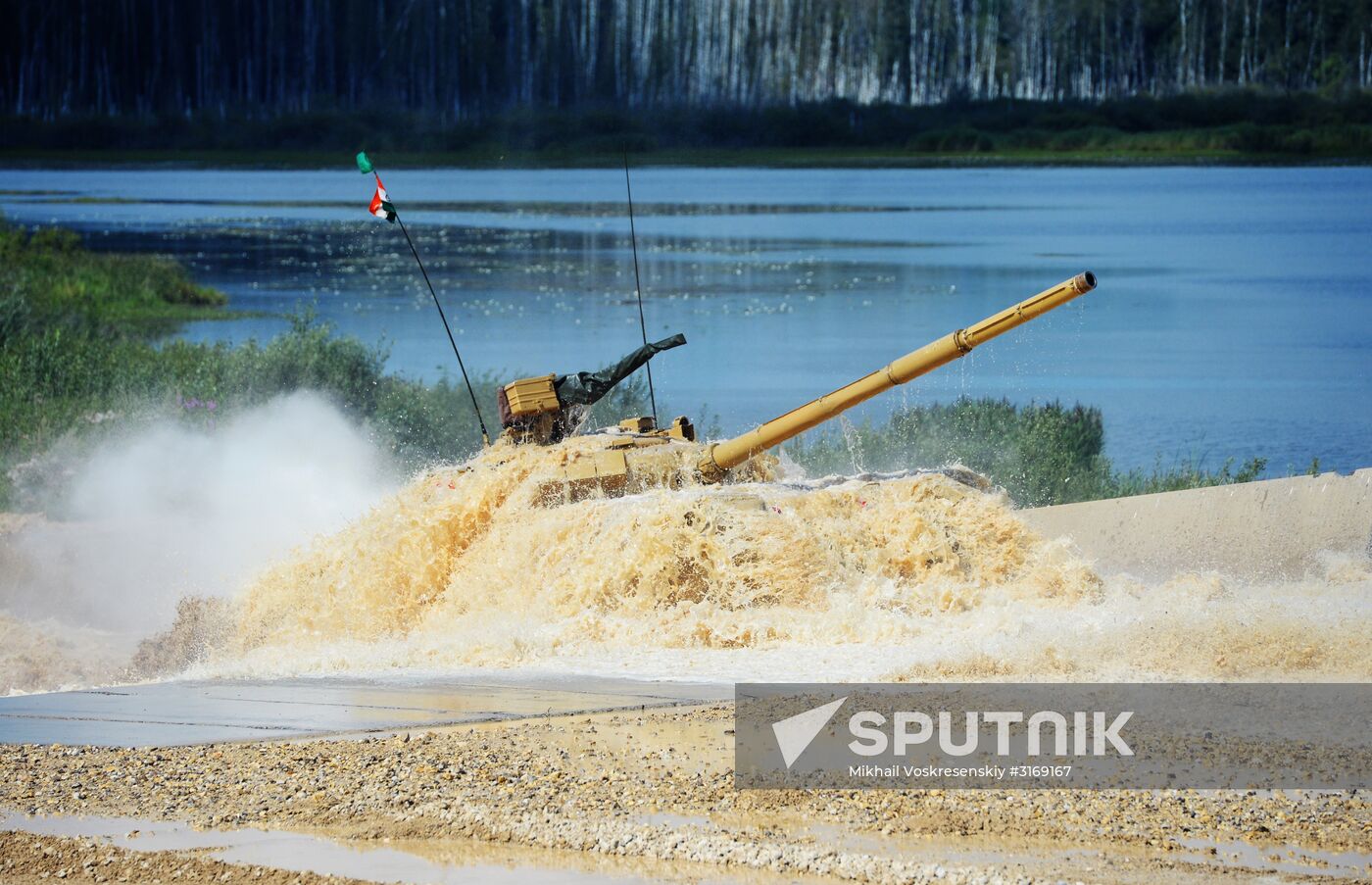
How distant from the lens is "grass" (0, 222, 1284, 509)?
68.1 feet

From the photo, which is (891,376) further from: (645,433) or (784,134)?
(784,134)

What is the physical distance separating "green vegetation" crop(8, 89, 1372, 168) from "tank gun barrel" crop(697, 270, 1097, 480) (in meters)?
49.4

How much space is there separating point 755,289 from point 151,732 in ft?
105

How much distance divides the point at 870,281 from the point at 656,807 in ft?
112

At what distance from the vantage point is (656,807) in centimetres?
788

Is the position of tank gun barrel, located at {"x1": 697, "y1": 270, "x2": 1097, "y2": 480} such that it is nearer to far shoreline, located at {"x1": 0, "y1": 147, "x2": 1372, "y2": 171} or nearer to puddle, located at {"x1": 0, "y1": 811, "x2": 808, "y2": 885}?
puddle, located at {"x1": 0, "y1": 811, "x2": 808, "y2": 885}

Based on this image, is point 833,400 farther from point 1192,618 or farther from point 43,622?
point 43,622

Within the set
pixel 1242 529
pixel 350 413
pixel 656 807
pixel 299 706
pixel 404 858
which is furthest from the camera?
pixel 350 413

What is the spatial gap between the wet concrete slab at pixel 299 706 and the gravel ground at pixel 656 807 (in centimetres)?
27

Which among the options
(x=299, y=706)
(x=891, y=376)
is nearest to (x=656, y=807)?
(x=299, y=706)

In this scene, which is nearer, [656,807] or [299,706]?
[656,807]

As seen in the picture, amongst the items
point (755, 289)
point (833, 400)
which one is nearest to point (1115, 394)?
point (755, 289)

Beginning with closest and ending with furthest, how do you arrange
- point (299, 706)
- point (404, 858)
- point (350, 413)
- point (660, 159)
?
point (404, 858)
point (299, 706)
point (350, 413)
point (660, 159)

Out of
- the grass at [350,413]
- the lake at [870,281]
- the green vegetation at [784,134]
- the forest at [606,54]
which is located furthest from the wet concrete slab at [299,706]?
the forest at [606,54]
